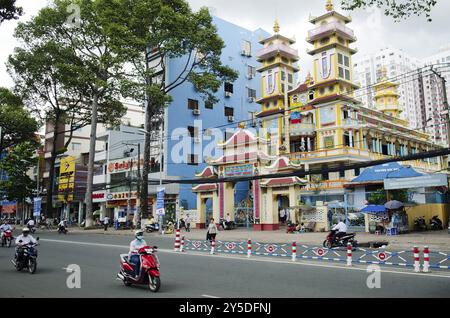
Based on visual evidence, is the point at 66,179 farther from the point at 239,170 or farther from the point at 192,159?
the point at 239,170

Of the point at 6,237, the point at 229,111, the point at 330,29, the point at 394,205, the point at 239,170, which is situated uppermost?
the point at 330,29

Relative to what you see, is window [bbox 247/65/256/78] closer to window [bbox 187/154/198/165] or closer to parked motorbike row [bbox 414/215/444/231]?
window [bbox 187/154/198/165]

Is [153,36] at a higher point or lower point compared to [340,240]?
higher

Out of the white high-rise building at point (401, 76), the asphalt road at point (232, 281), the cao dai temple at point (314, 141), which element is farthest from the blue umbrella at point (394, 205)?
the white high-rise building at point (401, 76)

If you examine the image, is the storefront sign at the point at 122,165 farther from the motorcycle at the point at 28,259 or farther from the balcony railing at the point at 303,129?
the motorcycle at the point at 28,259

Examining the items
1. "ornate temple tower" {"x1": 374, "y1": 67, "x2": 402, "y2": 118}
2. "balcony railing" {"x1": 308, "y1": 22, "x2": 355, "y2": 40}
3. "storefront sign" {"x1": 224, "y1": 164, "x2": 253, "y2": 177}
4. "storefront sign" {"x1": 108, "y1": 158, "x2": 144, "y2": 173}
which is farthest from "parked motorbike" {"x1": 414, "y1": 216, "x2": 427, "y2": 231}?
"storefront sign" {"x1": 108, "y1": 158, "x2": 144, "y2": 173}

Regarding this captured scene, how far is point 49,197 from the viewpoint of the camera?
41.6 metres

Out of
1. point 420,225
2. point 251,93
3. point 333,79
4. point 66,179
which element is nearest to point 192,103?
point 251,93

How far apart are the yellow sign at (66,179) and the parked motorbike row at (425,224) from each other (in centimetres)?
4065

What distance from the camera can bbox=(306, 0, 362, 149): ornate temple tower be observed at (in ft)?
131

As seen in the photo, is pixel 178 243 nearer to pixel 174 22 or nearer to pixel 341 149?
pixel 174 22

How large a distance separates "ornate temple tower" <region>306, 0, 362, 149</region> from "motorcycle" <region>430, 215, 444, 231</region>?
13.2m

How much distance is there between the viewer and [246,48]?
5353cm

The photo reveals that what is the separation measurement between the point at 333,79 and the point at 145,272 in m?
35.4
